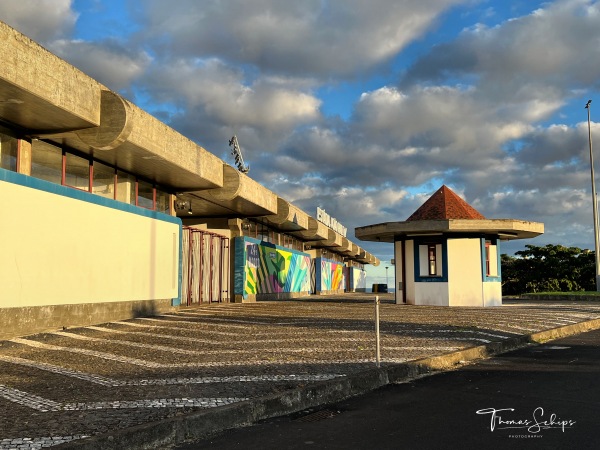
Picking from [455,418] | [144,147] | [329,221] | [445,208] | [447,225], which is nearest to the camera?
[455,418]

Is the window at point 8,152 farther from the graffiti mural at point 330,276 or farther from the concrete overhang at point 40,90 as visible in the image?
the graffiti mural at point 330,276

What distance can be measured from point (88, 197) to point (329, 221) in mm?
27770

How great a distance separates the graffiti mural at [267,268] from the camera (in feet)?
81.1

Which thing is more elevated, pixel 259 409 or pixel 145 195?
pixel 145 195

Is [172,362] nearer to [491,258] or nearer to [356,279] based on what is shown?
[491,258]

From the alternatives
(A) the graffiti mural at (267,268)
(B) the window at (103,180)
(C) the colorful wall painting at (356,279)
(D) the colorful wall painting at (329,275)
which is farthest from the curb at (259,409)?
(C) the colorful wall painting at (356,279)

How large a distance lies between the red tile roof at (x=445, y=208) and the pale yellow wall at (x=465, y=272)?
1.35 meters

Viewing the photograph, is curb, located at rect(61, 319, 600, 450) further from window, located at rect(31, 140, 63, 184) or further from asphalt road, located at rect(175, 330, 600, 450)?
window, located at rect(31, 140, 63, 184)

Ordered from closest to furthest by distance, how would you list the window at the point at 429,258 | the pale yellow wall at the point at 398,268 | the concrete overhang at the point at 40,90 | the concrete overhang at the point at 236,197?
1. the concrete overhang at the point at 40,90
2. the concrete overhang at the point at 236,197
3. the window at the point at 429,258
4. the pale yellow wall at the point at 398,268

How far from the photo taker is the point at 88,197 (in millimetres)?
12953

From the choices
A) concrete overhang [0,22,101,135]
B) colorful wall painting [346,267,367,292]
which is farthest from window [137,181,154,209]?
colorful wall painting [346,267,367,292]

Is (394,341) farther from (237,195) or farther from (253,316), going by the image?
(237,195)

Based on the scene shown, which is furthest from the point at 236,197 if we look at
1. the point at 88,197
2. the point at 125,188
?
the point at 88,197

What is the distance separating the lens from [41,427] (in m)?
4.43
